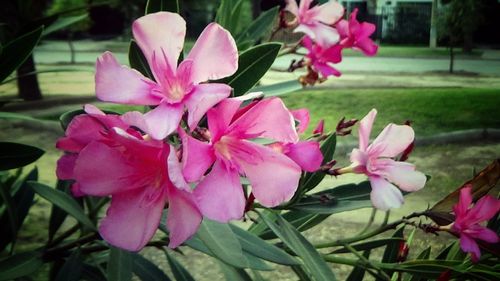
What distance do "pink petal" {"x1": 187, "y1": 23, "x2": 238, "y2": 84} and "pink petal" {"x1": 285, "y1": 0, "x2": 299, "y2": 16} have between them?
320mm

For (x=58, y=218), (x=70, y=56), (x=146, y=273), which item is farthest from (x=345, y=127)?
(x=70, y=56)

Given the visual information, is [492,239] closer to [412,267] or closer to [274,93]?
[412,267]

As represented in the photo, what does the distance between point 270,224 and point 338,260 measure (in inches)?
5.2

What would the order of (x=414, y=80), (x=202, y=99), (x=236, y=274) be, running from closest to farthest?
1. (x=202, y=99)
2. (x=236, y=274)
3. (x=414, y=80)

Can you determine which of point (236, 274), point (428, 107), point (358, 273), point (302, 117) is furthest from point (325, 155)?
point (428, 107)

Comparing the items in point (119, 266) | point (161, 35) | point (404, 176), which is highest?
point (161, 35)

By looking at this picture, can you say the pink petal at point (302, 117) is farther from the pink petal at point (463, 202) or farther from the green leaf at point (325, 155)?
the pink petal at point (463, 202)

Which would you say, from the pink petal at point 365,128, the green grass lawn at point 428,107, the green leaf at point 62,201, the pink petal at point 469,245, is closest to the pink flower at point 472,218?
the pink petal at point 469,245

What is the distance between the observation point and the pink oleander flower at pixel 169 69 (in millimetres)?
257

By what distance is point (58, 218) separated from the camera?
737 millimetres

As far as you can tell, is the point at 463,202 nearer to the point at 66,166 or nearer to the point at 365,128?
the point at 365,128

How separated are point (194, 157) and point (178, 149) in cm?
3

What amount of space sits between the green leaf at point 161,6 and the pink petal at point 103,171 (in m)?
0.15

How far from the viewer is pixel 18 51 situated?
1.79 ft
